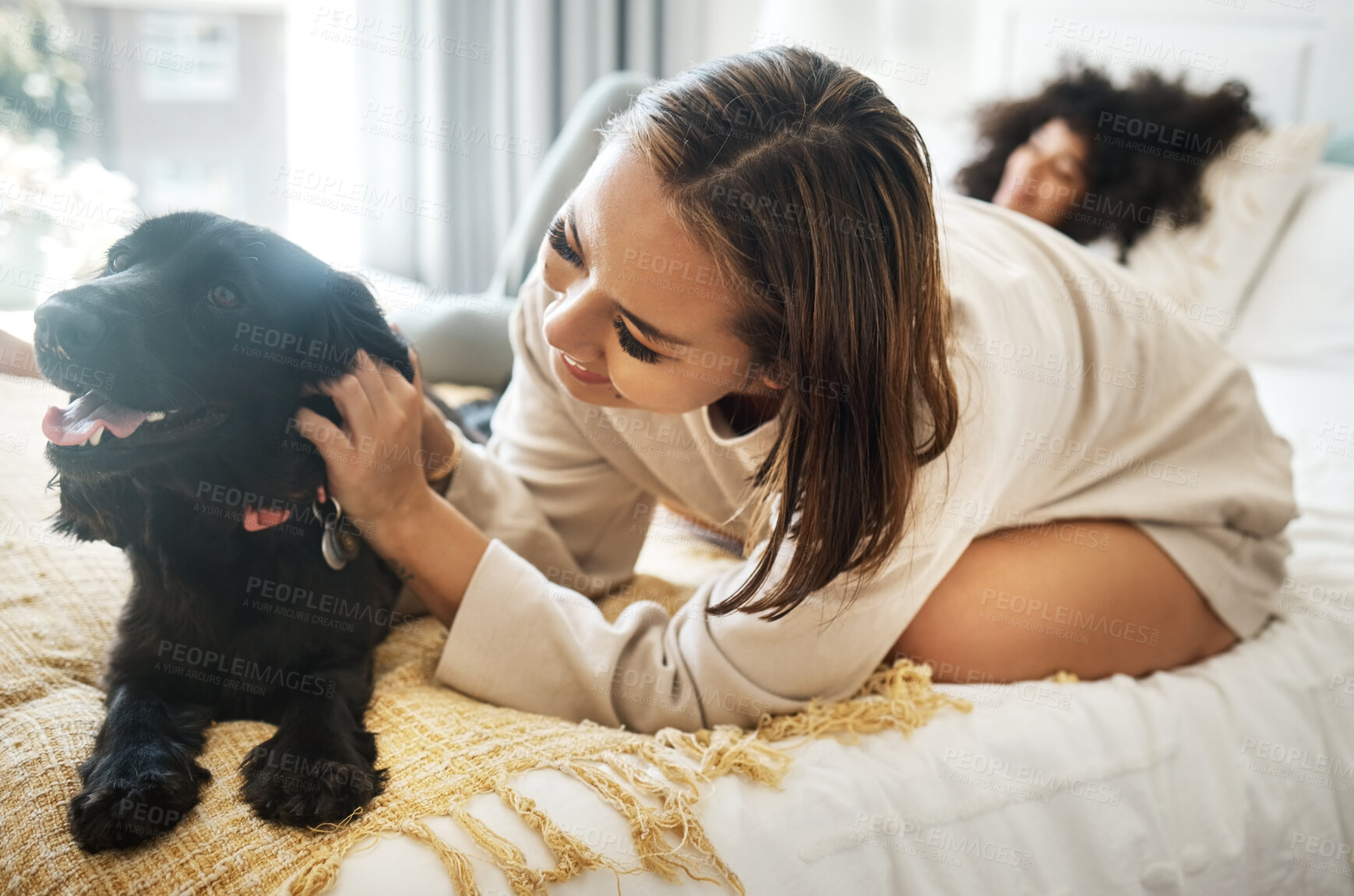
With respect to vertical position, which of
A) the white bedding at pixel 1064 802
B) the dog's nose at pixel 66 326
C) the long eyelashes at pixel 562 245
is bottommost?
the white bedding at pixel 1064 802

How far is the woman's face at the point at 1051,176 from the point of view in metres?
2.27

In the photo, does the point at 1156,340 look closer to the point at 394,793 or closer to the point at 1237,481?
the point at 1237,481

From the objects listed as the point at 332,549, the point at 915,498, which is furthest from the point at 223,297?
the point at 915,498

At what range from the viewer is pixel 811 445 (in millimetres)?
976

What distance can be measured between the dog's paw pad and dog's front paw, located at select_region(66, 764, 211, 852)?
0.06 m

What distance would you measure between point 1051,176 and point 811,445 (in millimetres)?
1639

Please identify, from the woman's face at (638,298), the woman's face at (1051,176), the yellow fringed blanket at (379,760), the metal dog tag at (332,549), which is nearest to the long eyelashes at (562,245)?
the woman's face at (638,298)

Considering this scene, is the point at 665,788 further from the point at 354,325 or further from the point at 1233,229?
the point at 1233,229

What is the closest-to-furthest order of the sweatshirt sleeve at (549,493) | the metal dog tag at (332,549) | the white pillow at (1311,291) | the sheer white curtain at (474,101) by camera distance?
the metal dog tag at (332,549)
the sweatshirt sleeve at (549,493)
the white pillow at (1311,291)
the sheer white curtain at (474,101)

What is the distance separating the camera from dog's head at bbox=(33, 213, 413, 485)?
811 millimetres

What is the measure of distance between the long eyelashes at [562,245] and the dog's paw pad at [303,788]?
0.55 meters

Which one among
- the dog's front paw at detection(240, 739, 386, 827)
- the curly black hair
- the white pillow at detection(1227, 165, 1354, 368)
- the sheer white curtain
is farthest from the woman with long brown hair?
the sheer white curtain

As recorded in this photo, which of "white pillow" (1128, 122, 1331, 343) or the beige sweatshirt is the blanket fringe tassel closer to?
the beige sweatshirt

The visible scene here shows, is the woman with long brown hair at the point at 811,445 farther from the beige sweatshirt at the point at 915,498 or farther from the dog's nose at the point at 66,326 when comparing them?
the dog's nose at the point at 66,326
